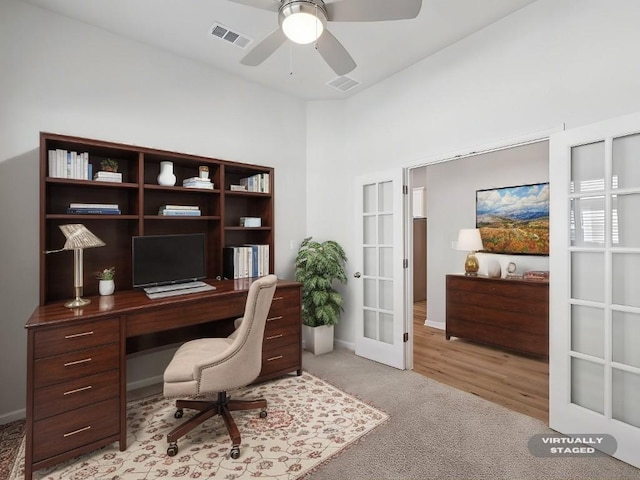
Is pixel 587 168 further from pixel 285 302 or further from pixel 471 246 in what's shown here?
pixel 285 302

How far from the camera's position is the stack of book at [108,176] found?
2496 mm

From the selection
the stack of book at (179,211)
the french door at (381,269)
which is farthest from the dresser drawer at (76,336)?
the french door at (381,269)

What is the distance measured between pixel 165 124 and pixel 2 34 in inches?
45.3

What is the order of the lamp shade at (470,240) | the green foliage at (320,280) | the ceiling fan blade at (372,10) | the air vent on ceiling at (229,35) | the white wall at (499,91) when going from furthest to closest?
the lamp shade at (470,240) < the green foliage at (320,280) < the air vent on ceiling at (229,35) < the white wall at (499,91) < the ceiling fan blade at (372,10)

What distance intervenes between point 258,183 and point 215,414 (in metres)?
2.13

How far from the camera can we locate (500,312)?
12.6 ft

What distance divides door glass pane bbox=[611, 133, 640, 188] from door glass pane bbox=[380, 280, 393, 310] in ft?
6.64

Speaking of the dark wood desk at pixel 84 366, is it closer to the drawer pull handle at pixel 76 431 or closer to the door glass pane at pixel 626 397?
the drawer pull handle at pixel 76 431

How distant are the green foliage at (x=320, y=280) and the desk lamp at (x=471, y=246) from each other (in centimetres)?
166

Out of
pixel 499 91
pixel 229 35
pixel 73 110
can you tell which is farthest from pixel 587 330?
pixel 73 110

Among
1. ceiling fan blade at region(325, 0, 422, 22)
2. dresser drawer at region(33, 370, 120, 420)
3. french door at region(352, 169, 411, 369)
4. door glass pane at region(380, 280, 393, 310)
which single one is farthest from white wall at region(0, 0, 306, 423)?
door glass pane at region(380, 280, 393, 310)

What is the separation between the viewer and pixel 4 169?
235cm

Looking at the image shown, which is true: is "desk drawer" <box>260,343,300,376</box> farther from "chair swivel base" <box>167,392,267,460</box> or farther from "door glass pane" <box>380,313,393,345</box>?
"door glass pane" <box>380,313,393,345</box>

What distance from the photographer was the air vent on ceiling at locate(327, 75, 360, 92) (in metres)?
3.56
